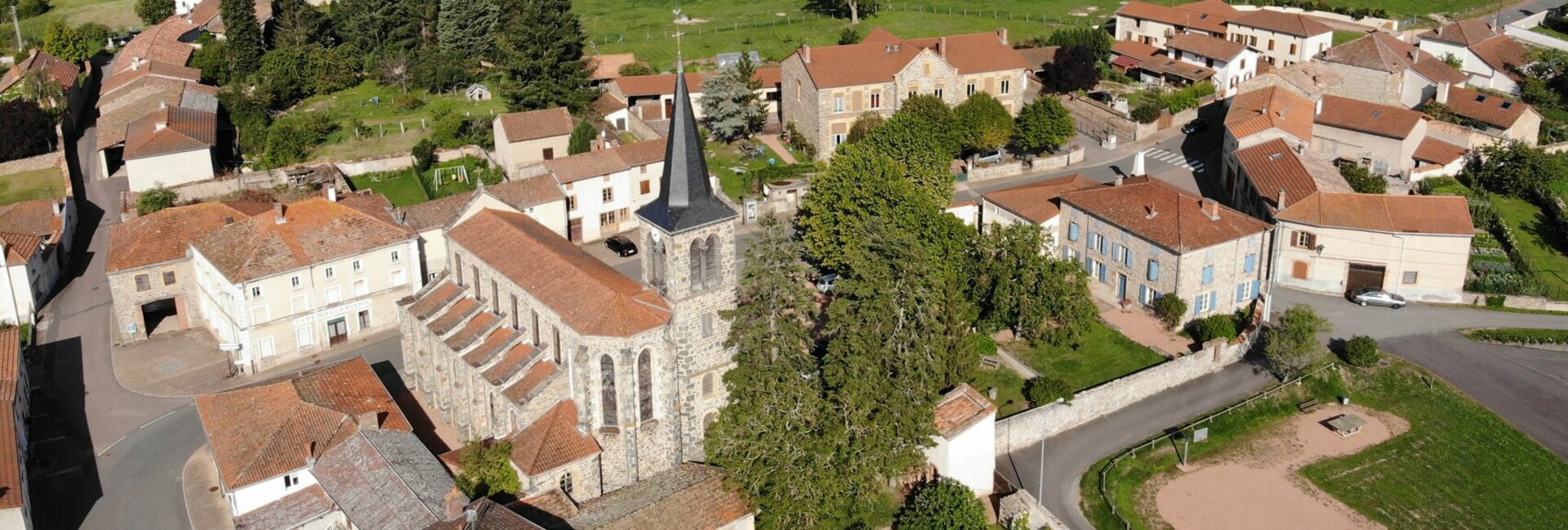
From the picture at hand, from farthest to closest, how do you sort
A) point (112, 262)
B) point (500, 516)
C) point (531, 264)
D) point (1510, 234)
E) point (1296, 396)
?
point (1510, 234) < point (112, 262) < point (1296, 396) < point (531, 264) < point (500, 516)

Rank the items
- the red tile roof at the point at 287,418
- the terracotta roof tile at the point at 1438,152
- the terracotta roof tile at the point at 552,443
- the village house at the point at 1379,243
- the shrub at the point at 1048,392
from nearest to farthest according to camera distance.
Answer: the terracotta roof tile at the point at 552,443
the red tile roof at the point at 287,418
the shrub at the point at 1048,392
the village house at the point at 1379,243
the terracotta roof tile at the point at 1438,152

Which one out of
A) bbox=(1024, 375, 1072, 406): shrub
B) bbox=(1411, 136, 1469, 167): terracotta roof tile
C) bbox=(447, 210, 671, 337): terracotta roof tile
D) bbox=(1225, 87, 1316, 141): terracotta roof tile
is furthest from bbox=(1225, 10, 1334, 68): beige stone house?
bbox=(447, 210, 671, 337): terracotta roof tile

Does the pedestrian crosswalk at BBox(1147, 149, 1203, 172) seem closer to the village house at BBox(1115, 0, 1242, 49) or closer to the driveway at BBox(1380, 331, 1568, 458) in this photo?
the driveway at BBox(1380, 331, 1568, 458)

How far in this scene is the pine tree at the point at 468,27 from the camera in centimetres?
11225

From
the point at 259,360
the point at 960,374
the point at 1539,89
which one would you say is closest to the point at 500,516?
the point at 960,374

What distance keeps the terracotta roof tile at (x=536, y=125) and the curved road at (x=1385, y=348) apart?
43.9 m

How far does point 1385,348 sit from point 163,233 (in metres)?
61.0

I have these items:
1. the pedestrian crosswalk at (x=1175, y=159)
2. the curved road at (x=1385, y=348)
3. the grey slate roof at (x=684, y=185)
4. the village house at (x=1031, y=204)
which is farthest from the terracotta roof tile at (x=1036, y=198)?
the grey slate roof at (x=684, y=185)

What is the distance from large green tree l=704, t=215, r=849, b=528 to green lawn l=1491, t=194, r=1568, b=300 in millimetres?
45199

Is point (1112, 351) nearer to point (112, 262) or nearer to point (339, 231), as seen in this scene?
point (339, 231)

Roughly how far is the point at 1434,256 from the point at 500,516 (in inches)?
1984

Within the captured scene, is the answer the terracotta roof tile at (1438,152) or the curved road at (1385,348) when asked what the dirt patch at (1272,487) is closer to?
the curved road at (1385,348)

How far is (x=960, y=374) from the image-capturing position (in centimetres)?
5288

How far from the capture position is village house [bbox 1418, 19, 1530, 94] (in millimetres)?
100250
